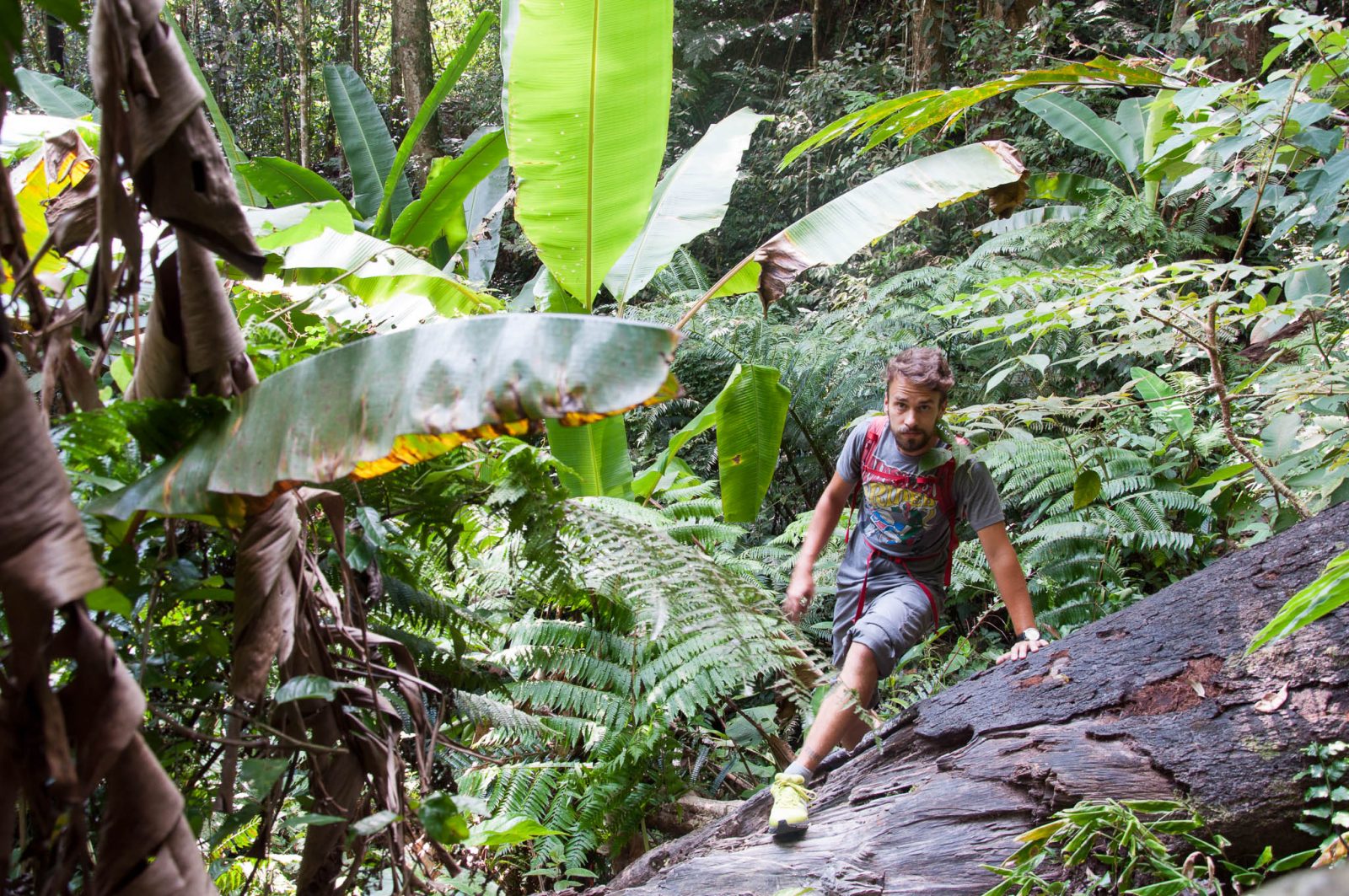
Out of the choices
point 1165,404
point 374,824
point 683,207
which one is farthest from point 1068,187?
point 374,824

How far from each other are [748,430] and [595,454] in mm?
625

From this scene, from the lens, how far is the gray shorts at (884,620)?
102 inches

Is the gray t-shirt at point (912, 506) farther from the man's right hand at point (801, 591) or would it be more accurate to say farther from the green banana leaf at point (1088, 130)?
the green banana leaf at point (1088, 130)

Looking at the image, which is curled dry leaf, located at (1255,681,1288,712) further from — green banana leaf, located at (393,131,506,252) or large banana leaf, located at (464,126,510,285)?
large banana leaf, located at (464,126,510,285)

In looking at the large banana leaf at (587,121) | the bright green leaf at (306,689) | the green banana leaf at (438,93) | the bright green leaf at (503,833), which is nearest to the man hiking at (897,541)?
the bright green leaf at (503,833)

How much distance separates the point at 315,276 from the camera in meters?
3.09

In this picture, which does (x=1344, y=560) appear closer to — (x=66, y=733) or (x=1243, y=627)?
(x=1243, y=627)

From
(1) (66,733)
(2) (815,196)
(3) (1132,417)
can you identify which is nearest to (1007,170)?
(3) (1132,417)

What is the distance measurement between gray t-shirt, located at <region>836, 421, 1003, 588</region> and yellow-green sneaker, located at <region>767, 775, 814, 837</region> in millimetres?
763

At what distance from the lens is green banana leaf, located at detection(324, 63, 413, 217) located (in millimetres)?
6496

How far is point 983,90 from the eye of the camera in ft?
9.18

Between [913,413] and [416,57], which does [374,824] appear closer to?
[913,413]

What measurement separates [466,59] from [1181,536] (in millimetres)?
4776

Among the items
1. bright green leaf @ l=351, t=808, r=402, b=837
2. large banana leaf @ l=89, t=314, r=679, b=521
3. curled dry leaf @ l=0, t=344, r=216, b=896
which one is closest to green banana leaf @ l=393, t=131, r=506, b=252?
large banana leaf @ l=89, t=314, r=679, b=521
